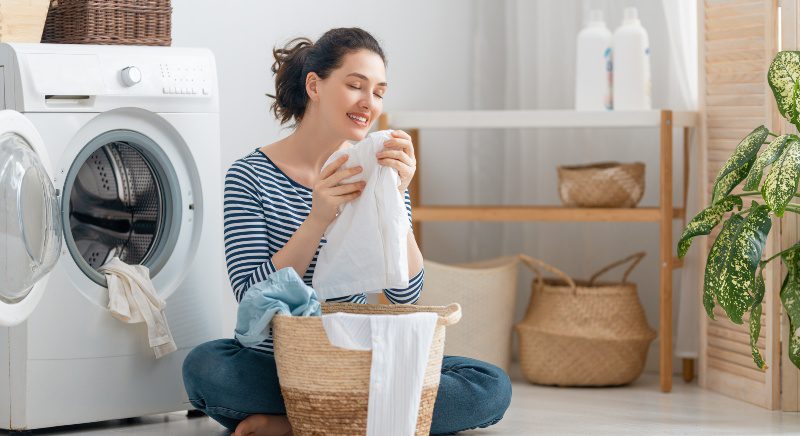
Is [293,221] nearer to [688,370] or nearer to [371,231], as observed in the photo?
[371,231]

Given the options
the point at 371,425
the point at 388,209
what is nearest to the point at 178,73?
the point at 388,209

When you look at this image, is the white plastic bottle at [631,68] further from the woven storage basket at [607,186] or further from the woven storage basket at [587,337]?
the woven storage basket at [587,337]

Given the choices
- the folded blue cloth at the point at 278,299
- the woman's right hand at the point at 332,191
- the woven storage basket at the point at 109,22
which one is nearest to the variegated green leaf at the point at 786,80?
the woman's right hand at the point at 332,191

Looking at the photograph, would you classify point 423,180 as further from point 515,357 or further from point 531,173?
point 515,357

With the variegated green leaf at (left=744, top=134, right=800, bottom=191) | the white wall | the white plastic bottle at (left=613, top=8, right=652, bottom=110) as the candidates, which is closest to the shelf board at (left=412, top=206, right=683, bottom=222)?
the white plastic bottle at (left=613, top=8, right=652, bottom=110)

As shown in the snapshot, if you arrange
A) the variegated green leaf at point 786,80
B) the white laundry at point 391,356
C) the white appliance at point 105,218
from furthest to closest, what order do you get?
the variegated green leaf at point 786,80, the white appliance at point 105,218, the white laundry at point 391,356

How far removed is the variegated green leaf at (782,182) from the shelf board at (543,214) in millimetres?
722

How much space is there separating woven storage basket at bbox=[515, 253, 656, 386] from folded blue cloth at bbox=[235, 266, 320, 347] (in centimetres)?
121

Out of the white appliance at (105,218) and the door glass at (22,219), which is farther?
the white appliance at (105,218)

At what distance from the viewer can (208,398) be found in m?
2.19

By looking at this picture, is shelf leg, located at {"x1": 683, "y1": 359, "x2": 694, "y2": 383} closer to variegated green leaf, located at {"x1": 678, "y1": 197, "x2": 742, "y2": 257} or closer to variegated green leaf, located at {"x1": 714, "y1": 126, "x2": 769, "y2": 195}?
variegated green leaf, located at {"x1": 678, "y1": 197, "x2": 742, "y2": 257}

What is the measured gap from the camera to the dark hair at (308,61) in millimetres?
2170

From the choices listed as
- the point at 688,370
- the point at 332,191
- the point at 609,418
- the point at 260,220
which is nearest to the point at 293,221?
the point at 260,220

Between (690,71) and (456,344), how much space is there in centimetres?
98
